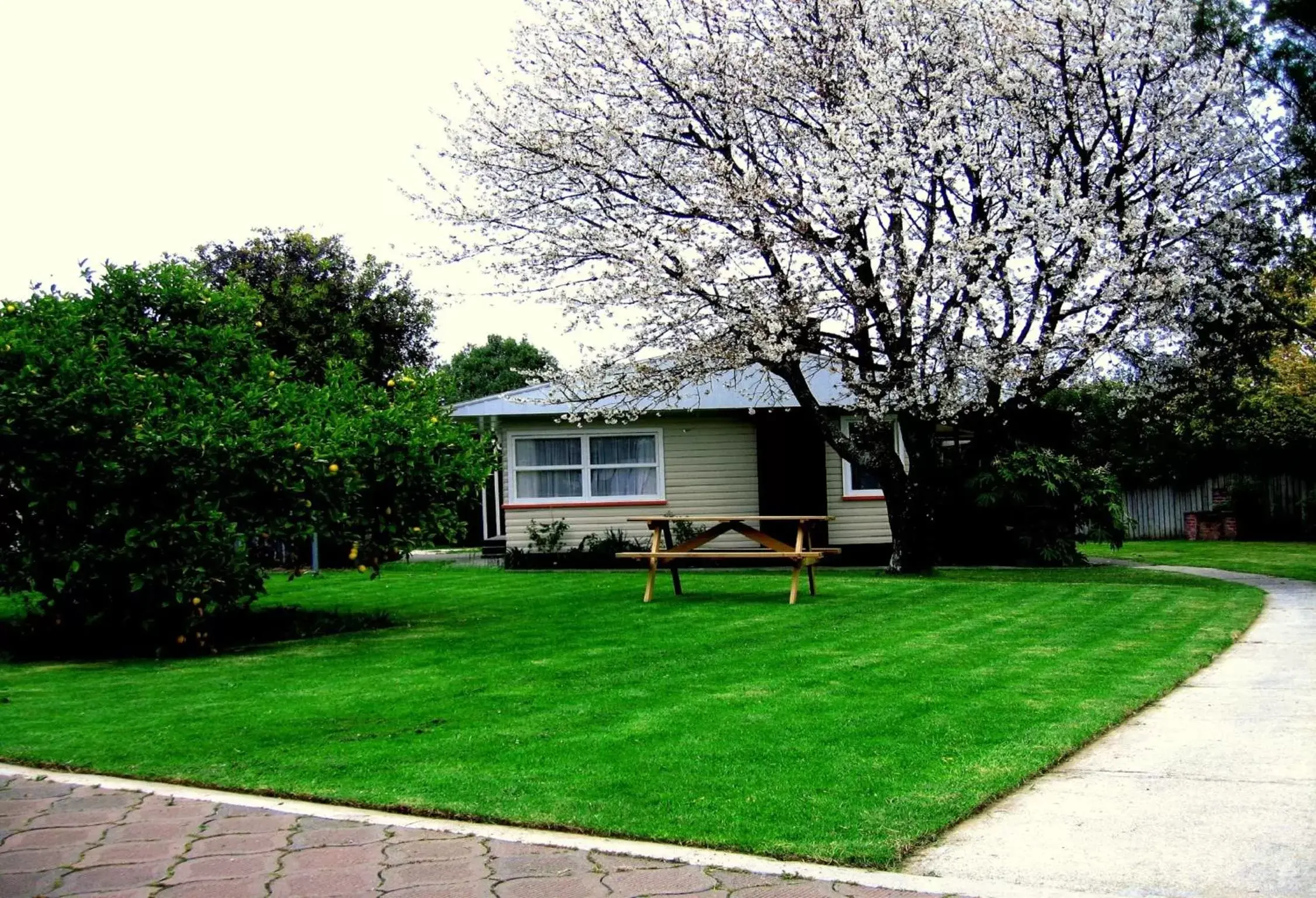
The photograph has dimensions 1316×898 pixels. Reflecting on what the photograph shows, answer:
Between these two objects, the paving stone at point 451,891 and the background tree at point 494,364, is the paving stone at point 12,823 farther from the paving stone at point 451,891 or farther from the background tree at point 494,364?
the background tree at point 494,364

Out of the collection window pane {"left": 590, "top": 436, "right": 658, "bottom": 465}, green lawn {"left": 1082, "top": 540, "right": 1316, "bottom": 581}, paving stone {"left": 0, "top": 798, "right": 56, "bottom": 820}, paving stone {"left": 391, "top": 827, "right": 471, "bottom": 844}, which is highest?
window pane {"left": 590, "top": 436, "right": 658, "bottom": 465}

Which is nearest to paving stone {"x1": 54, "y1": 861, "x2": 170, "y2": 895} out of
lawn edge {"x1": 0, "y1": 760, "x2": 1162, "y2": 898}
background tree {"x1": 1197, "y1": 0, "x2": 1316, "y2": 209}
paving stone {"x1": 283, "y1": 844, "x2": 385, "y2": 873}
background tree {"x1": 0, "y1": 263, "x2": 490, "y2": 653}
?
paving stone {"x1": 283, "y1": 844, "x2": 385, "y2": 873}

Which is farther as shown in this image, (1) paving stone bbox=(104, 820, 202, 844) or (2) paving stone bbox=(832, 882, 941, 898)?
(1) paving stone bbox=(104, 820, 202, 844)

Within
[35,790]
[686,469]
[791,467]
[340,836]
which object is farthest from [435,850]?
[686,469]

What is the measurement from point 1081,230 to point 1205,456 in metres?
16.9

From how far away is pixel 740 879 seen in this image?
4188 mm

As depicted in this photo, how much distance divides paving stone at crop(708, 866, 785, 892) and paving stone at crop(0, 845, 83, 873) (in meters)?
2.41

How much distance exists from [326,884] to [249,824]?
92 centimetres

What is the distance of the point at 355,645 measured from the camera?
10758 mm

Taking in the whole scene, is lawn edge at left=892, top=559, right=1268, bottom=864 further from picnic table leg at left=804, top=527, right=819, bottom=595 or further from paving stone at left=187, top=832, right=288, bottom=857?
picnic table leg at left=804, top=527, right=819, bottom=595

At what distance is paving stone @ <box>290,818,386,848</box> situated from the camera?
184 inches

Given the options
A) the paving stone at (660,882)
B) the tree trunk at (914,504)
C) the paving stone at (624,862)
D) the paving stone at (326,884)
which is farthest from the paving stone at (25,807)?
the tree trunk at (914,504)

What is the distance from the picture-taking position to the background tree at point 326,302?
103 feet

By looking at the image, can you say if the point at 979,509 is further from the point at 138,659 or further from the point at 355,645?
the point at 138,659
